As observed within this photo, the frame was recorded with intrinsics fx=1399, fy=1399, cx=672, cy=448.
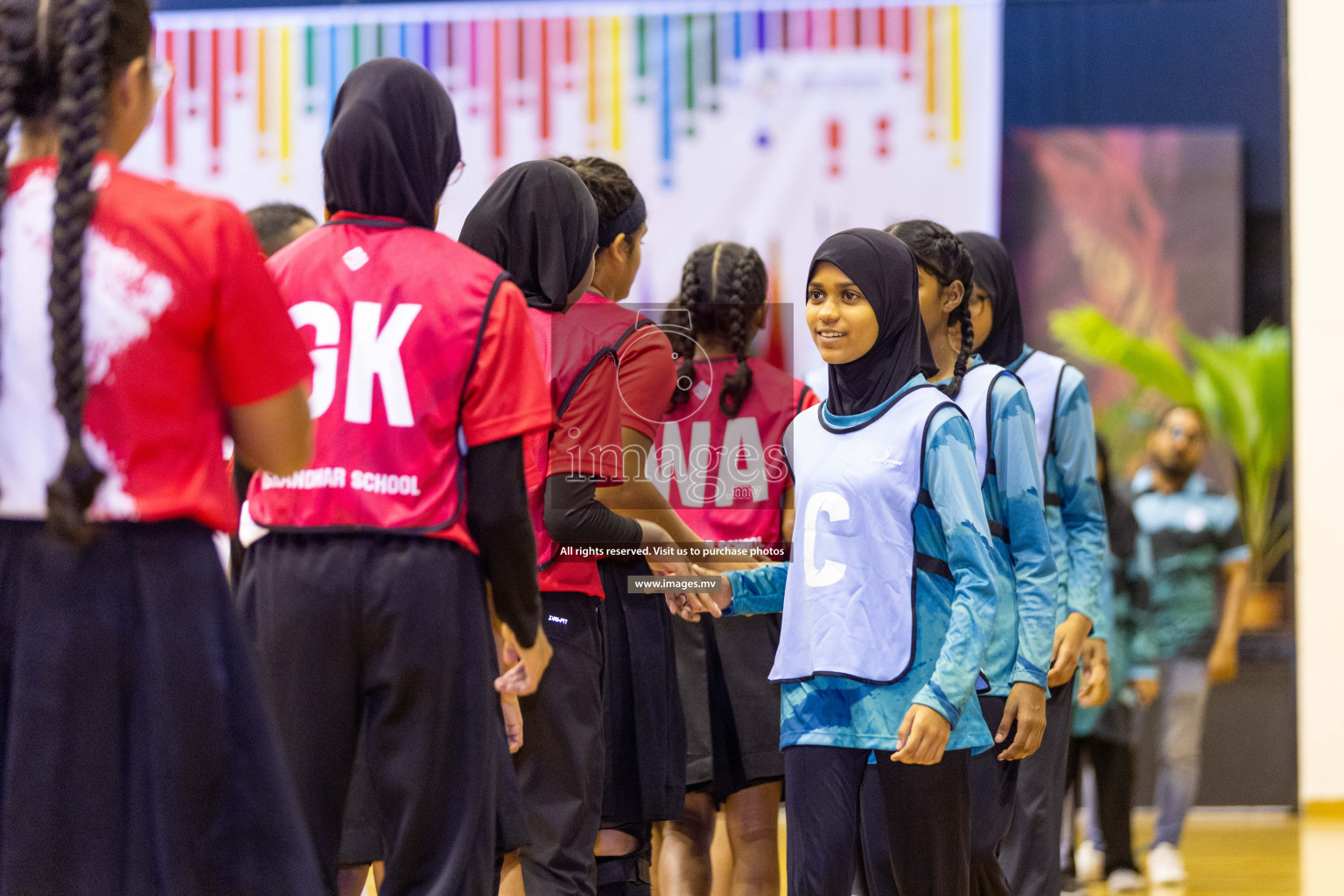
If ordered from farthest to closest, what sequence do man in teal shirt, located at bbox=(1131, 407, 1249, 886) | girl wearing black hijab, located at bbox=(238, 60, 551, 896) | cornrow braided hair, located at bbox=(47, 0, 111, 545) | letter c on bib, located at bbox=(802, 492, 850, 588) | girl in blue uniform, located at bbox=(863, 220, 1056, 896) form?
man in teal shirt, located at bbox=(1131, 407, 1249, 886) < girl in blue uniform, located at bbox=(863, 220, 1056, 896) < letter c on bib, located at bbox=(802, 492, 850, 588) < girl wearing black hijab, located at bbox=(238, 60, 551, 896) < cornrow braided hair, located at bbox=(47, 0, 111, 545)

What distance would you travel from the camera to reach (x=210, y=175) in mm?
6227

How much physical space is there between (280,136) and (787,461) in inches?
162

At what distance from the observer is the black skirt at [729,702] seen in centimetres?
301

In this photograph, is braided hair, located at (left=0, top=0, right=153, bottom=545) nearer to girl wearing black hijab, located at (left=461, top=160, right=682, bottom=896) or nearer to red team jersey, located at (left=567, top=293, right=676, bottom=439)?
girl wearing black hijab, located at (left=461, top=160, right=682, bottom=896)

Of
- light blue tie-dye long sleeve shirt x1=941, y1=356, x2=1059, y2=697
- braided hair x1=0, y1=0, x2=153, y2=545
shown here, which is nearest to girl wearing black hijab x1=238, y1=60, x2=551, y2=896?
braided hair x1=0, y1=0, x2=153, y2=545

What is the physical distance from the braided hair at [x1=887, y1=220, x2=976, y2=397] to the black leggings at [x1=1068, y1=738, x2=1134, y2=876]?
8.56ft

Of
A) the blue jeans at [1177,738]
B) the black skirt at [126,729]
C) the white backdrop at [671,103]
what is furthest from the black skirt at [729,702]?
the white backdrop at [671,103]

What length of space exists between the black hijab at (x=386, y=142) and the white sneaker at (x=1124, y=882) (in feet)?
13.0

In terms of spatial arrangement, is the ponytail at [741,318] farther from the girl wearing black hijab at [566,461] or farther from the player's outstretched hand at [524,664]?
the player's outstretched hand at [524,664]

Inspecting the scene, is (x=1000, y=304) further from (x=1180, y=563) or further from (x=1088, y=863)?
(x=1088, y=863)

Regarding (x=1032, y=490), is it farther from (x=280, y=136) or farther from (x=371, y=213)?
(x=280, y=136)

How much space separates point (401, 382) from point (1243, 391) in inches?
214

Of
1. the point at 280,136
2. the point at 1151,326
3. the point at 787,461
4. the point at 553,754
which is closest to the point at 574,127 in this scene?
the point at 280,136

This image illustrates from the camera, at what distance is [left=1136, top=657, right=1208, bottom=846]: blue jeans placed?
5328 mm
